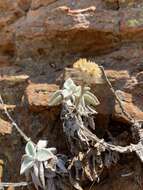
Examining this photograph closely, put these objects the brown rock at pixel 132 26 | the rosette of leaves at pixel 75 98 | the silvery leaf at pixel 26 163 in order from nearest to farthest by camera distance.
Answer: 1. the silvery leaf at pixel 26 163
2. the rosette of leaves at pixel 75 98
3. the brown rock at pixel 132 26

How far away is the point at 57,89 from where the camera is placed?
276 centimetres

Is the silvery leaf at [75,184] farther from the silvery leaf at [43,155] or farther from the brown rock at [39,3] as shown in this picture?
the brown rock at [39,3]

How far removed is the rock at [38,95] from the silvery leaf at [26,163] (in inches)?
14.0

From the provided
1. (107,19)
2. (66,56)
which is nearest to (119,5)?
(107,19)

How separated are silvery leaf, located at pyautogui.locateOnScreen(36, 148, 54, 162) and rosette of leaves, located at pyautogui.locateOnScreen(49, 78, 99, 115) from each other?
25cm

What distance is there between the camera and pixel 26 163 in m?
2.40

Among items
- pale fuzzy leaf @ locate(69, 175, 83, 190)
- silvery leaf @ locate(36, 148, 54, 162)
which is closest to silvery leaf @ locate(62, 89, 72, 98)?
silvery leaf @ locate(36, 148, 54, 162)

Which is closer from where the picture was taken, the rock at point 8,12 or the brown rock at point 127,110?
the brown rock at point 127,110

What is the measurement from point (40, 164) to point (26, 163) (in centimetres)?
6

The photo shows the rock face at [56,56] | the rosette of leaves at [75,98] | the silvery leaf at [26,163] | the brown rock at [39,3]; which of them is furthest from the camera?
the brown rock at [39,3]

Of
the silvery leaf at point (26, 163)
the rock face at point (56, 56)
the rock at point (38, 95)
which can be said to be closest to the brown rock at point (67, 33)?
the rock face at point (56, 56)

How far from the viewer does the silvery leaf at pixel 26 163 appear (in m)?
2.38

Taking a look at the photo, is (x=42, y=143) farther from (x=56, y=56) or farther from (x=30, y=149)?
(x=56, y=56)

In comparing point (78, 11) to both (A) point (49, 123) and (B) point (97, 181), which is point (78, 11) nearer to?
(A) point (49, 123)
